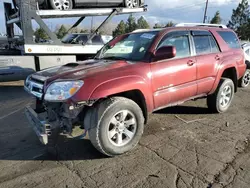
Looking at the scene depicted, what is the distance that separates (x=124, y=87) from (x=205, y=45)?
7.54 feet

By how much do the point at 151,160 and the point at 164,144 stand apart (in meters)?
0.56

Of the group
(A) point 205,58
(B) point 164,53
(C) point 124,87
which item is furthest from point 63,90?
(A) point 205,58

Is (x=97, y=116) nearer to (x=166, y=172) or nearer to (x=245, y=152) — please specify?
(x=166, y=172)

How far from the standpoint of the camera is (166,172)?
3.02m

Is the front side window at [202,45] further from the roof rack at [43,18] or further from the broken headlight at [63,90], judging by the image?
the roof rack at [43,18]

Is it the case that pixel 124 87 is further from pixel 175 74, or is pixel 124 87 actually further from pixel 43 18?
pixel 43 18

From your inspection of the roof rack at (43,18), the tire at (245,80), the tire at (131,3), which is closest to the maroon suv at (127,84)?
the tire at (245,80)

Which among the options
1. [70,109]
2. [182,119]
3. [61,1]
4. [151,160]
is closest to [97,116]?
[70,109]

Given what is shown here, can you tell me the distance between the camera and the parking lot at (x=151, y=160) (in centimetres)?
286

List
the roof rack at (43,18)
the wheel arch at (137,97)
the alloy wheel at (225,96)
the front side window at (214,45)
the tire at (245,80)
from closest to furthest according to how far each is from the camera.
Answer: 1. the wheel arch at (137,97)
2. the front side window at (214,45)
3. the alloy wheel at (225,96)
4. the roof rack at (43,18)
5. the tire at (245,80)

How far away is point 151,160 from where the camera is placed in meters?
3.31

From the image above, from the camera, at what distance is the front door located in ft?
12.5

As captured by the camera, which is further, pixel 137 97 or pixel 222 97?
pixel 222 97

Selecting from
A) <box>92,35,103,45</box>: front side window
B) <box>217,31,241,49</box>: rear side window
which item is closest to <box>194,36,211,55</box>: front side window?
<box>217,31,241,49</box>: rear side window
